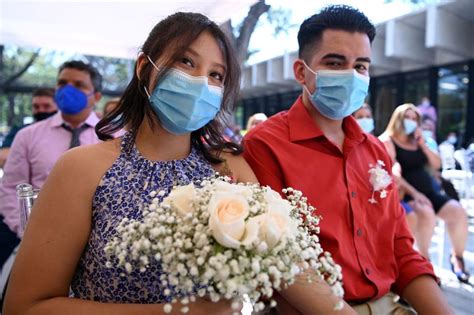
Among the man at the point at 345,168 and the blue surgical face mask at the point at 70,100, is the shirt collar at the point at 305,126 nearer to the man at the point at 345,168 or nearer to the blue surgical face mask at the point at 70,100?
the man at the point at 345,168

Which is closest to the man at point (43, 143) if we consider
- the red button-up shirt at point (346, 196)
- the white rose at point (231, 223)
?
the red button-up shirt at point (346, 196)

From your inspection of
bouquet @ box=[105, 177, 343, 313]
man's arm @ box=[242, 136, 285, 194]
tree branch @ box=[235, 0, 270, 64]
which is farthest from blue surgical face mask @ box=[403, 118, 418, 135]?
bouquet @ box=[105, 177, 343, 313]

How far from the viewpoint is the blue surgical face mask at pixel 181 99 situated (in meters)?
1.36

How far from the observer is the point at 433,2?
355 inches

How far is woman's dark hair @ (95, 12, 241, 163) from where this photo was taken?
1.35 metres

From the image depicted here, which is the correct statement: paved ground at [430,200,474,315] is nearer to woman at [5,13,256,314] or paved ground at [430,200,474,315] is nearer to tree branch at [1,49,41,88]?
woman at [5,13,256,314]

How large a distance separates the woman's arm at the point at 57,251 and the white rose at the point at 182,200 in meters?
0.34

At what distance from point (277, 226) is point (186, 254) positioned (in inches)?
8.2

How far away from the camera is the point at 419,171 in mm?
4273

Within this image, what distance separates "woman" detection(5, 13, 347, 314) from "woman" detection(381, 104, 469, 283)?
3220mm

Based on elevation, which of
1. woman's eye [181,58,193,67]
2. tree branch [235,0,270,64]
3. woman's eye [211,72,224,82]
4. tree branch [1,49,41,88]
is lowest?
woman's eye [211,72,224,82]

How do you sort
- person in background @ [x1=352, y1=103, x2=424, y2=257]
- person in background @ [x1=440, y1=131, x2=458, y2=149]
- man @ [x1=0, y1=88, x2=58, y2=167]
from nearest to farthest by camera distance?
man @ [x1=0, y1=88, x2=58, y2=167] → person in background @ [x1=352, y1=103, x2=424, y2=257] → person in background @ [x1=440, y1=131, x2=458, y2=149]

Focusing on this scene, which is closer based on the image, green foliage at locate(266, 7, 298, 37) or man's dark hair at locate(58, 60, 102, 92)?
man's dark hair at locate(58, 60, 102, 92)

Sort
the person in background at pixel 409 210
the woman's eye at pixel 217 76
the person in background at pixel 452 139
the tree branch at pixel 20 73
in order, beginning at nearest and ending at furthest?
the woman's eye at pixel 217 76 → the person in background at pixel 409 210 → the person in background at pixel 452 139 → the tree branch at pixel 20 73
